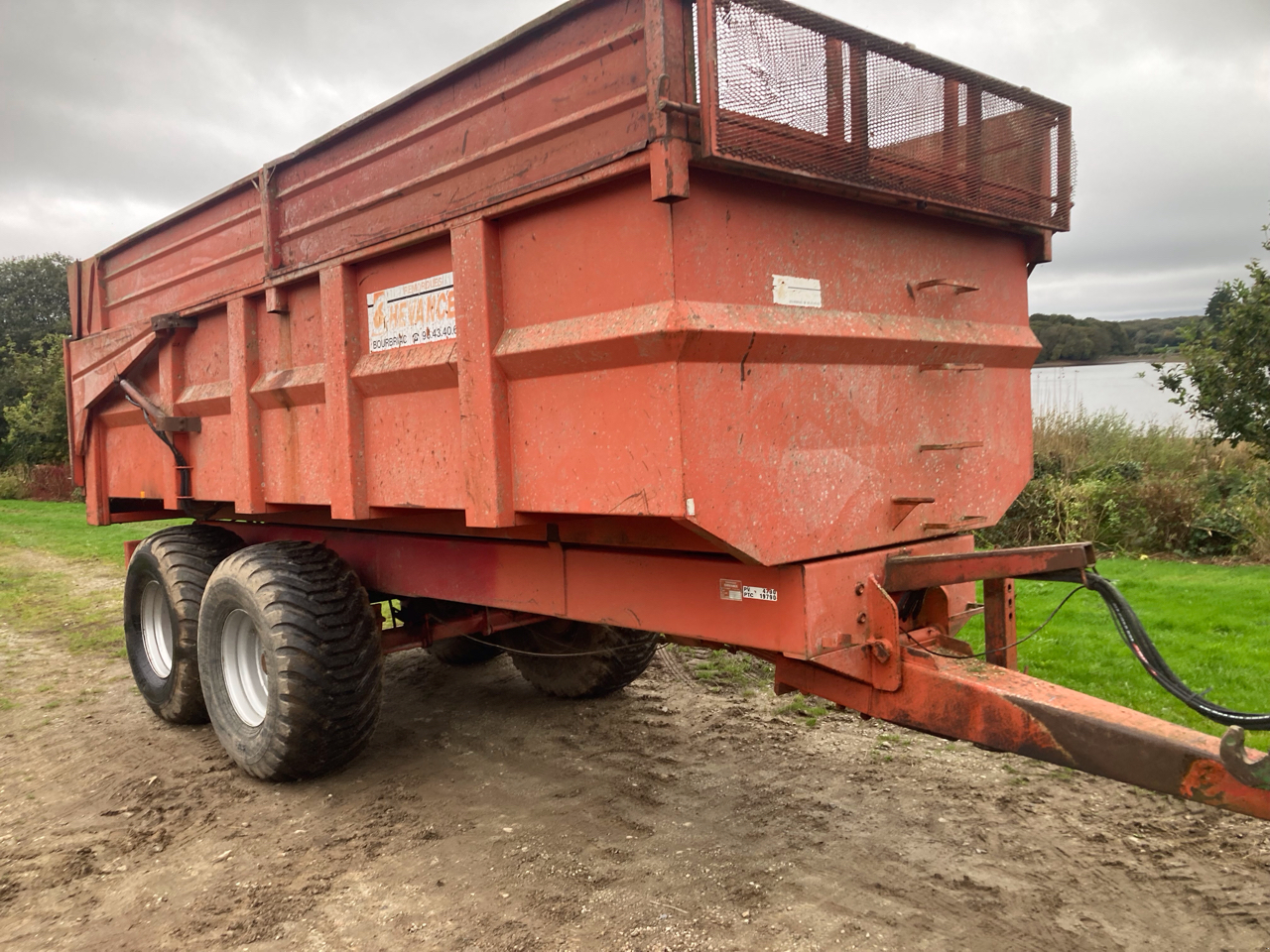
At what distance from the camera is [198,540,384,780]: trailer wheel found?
4102 millimetres

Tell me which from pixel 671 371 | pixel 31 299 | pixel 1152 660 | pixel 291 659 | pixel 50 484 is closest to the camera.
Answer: pixel 1152 660

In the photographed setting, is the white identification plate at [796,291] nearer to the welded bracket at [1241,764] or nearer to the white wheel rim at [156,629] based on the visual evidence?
the welded bracket at [1241,764]

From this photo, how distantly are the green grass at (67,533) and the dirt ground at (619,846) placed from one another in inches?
318

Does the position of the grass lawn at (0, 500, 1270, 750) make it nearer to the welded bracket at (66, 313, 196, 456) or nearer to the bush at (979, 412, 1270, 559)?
the bush at (979, 412, 1270, 559)

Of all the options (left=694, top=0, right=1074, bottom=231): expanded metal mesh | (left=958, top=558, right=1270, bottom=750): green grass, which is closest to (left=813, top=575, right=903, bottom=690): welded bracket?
(left=694, top=0, right=1074, bottom=231): expanded metal mesh

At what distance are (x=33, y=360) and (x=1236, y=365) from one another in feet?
113

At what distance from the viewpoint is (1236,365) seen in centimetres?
956

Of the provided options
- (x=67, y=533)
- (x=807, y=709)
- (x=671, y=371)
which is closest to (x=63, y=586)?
(x=67, y=533)

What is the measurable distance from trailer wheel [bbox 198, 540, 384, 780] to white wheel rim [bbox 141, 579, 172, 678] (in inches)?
44.1

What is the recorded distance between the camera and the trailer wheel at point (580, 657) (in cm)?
519

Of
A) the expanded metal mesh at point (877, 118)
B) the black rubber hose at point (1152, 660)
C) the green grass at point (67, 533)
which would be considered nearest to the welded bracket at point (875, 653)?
the black rubber hose at point (1152, 660)

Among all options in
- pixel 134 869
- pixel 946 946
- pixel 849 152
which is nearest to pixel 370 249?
pixel 849 152

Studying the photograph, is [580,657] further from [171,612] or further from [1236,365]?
[1236,365]

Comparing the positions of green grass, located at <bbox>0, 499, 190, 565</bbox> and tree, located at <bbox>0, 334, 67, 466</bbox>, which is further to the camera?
tree, located at <bbox>0, 334, 67, 466</bbox>
